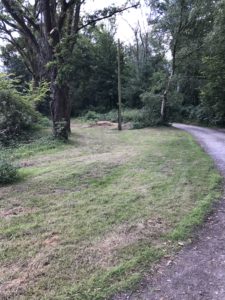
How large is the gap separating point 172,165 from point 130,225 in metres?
3.97

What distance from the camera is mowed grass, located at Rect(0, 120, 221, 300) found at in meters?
3.06

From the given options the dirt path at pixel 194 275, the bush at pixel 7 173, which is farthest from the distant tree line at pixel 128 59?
the dirt path at pixel 194 275

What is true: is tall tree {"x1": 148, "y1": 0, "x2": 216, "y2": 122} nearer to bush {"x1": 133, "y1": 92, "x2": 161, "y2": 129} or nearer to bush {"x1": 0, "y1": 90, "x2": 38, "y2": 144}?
bush {"x1": 133, "y1": 92, "x2": 161, "y2": 129}

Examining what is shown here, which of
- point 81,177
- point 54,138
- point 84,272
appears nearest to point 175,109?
point 54,138

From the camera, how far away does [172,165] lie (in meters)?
7.98

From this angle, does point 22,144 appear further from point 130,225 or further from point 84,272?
point 84,272

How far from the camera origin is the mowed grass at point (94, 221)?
3.06 m

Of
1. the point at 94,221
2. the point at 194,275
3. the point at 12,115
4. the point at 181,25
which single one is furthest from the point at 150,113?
the point at 194,275

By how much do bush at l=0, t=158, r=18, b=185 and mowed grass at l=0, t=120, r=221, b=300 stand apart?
33cm

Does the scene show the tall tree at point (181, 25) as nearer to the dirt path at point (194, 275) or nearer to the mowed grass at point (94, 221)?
the mowed grass at point (94, 221)

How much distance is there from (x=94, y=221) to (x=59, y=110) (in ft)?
32.5

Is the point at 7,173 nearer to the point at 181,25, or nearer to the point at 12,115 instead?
the point at 12,115

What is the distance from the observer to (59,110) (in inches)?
540

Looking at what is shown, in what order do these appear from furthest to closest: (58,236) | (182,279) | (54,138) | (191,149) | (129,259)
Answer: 1. (54,138)
2. (191,149)
3. (58,236)
4. (129,259)
5. (182,279)
